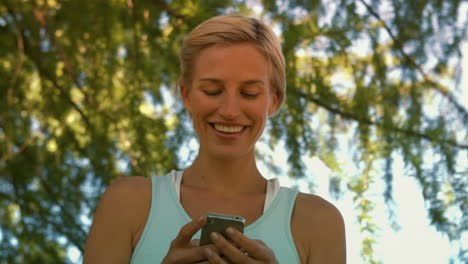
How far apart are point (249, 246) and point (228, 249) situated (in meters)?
0.04

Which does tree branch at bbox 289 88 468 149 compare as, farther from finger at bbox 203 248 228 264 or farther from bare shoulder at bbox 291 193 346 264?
finger at bbox 203 248 228 264

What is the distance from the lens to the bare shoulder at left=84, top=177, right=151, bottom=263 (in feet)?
4.07

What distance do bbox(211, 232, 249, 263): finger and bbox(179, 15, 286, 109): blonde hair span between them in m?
0.39

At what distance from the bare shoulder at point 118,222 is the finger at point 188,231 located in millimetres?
164

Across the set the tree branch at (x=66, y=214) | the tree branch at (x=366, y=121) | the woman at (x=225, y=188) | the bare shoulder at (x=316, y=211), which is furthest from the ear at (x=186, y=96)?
the tree branch at (x=66, y=214)

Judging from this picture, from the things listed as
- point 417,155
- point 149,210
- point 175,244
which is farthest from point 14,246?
point 417,155

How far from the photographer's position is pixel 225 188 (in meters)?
1.38

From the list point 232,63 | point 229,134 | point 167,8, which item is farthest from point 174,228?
point 167,8

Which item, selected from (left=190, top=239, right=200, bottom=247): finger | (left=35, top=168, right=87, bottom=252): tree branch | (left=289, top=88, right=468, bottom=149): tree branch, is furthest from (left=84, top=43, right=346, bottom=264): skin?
(left=35, top=168, right=87, bottom=252): tree branch

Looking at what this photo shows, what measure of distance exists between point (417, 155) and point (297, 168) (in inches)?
12.6

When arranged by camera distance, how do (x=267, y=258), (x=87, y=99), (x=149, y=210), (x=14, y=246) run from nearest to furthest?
(x=267, y=258) → (x=149, y=210) → (x=14, y=246) → (x=87, y=99)

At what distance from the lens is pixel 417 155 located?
5.88ft

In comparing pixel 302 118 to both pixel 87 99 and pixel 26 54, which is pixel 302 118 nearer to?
pixel 87 99

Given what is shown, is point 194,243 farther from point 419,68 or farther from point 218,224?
point 419,68
